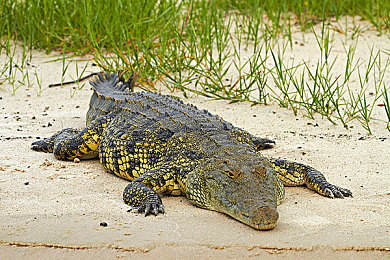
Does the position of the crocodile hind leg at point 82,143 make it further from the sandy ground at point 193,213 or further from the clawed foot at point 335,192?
the clawed foot at point 335,192

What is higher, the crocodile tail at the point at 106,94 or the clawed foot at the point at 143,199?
the crocodile tail at the point at 106,94

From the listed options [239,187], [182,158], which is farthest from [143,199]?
[239,187]

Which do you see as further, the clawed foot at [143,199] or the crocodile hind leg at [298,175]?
the crocodile hind leg at [298,175]

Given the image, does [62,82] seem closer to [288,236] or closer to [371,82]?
[371,82]

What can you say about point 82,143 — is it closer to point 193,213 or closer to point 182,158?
point 182,158

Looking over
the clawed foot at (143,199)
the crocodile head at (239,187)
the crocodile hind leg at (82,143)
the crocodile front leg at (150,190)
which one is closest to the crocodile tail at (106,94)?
the crocodile hind leg at (82,143)

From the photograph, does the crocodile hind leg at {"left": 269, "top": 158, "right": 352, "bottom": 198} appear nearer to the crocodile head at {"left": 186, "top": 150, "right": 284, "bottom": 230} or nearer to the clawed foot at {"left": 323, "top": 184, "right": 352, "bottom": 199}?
the clawed foot at {"left": 323, "top": 184, "right": 352, "bottom": 199}
